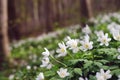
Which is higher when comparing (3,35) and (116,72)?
(3,35)

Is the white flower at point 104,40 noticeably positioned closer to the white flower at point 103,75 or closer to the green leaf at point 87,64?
the green leaf at point 87,64

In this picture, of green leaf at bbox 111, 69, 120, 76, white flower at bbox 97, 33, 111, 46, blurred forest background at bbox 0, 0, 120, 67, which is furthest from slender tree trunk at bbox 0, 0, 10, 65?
green leaf at bbox 111, 69, 120, 76

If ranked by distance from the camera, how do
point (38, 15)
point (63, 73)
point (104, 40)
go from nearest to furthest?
point (63, 73), point (104, 40), point (38, 15)

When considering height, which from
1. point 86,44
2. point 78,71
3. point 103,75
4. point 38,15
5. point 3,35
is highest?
point 38,15

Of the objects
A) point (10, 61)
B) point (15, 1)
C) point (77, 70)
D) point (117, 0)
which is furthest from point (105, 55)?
point (117, 0)

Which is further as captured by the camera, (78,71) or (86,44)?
(86,44)

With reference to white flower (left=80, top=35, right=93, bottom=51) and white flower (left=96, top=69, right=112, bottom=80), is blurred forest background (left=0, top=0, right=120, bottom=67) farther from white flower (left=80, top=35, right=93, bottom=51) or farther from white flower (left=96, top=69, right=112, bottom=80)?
white flower (left=96, top=69, right=112, bottom=80)

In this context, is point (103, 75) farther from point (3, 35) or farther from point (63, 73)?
point (3, 35)

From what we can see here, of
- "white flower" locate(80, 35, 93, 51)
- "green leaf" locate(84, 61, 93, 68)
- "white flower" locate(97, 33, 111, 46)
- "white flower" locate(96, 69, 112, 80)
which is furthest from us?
"white flower" locate(97, 33, 111, 46)

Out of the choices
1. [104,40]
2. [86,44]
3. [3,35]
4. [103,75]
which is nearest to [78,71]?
[103,75]

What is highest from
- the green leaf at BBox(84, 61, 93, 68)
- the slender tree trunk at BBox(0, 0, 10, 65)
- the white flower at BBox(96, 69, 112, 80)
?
the slender tree trunk at BBox(0, 0, 10, 65)

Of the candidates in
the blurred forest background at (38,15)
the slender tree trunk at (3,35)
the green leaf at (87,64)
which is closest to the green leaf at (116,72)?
the green leaf at (87,64)

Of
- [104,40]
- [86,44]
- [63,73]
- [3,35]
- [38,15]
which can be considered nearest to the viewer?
[63,73]
